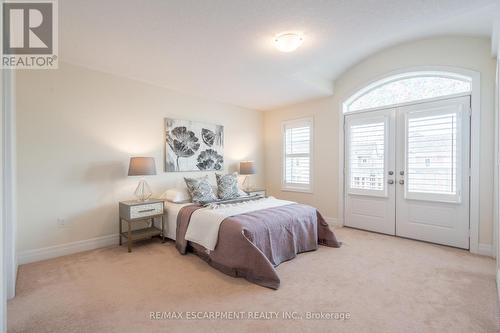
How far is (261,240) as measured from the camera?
107 inches

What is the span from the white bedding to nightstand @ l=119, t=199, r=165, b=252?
28.7 inches

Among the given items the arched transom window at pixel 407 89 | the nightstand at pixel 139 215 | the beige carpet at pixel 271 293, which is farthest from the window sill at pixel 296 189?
the nightstand at pixel 139 215

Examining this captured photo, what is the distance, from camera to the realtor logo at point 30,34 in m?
2.13

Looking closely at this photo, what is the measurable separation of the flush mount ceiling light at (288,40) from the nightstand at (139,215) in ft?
8.77

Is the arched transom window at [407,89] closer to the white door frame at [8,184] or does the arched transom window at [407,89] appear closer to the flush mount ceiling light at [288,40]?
the flush mount ceiling light at [288,40]

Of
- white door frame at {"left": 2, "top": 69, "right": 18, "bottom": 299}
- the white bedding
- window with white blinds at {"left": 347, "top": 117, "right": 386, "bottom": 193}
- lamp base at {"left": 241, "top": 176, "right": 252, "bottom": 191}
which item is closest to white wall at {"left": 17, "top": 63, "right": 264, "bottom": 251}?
white door frame at {"left": 2, "top": 69, "right": 18, "bottom": 299}

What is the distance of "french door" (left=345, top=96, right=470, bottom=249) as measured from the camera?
3396 mm

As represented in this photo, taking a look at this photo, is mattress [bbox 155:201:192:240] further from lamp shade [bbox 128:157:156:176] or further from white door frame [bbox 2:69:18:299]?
white door frame [bbox 2:69:18:299]

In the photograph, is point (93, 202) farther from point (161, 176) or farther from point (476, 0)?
point (476, 0)

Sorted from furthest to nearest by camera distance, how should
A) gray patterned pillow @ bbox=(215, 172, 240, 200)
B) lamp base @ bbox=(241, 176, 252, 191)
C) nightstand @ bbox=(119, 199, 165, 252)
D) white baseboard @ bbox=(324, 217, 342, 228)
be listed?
lamp base @ bbox=(241, 176, 252, 191), white baseboard @ bbox=(324, 217, 342, 228), gray patterned pillow @ bbox=(215, 172, 240, 200), nightstand @ bbox=(119, 199, 165, 252)

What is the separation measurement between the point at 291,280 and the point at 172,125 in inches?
121

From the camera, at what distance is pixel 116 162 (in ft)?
12.0

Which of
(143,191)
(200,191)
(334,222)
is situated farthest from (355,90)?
(143,191)

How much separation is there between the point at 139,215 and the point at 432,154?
14.0 feet
